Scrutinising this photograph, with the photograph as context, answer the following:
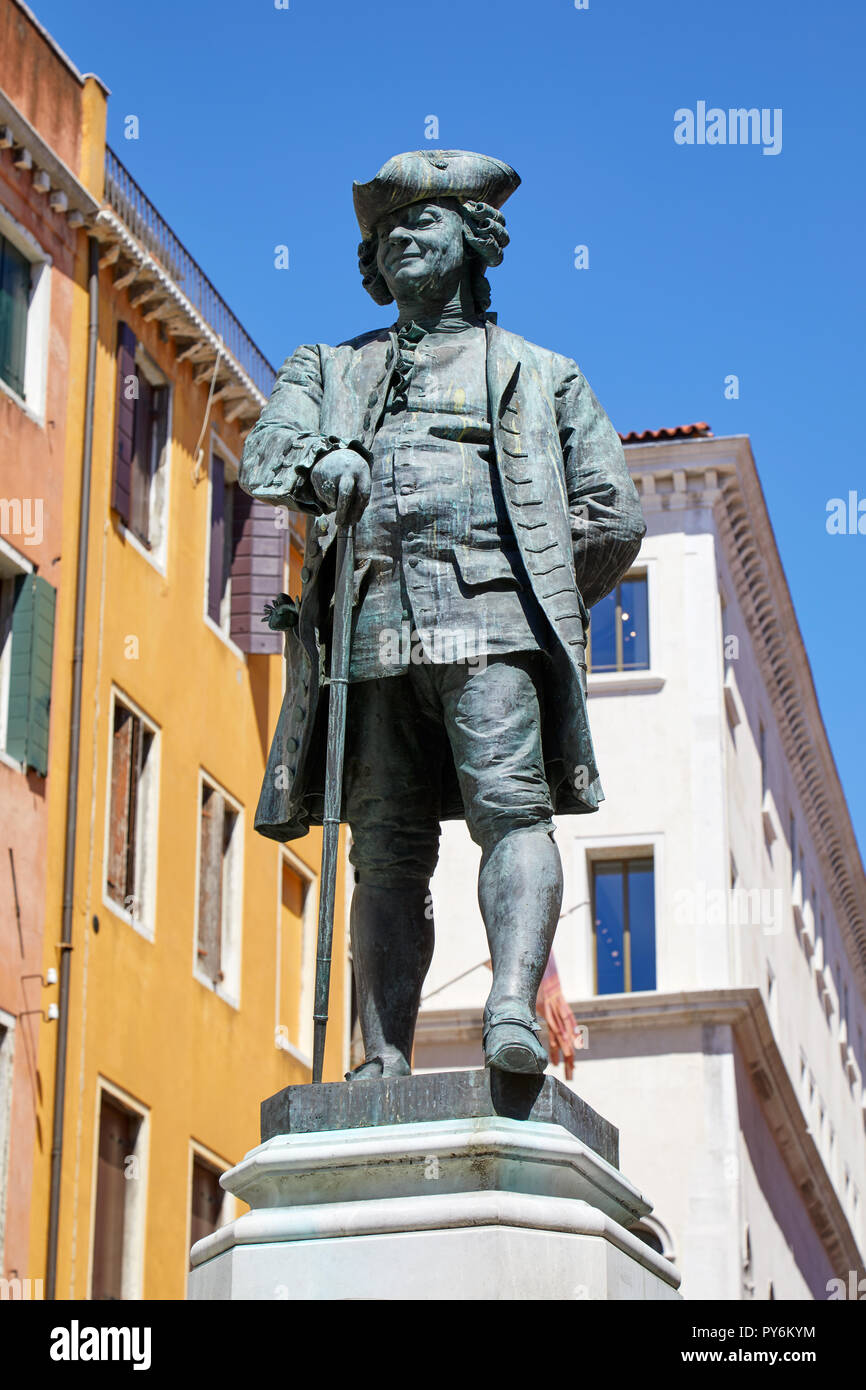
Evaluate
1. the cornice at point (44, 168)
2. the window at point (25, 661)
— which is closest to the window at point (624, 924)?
the window at point (25, 661)

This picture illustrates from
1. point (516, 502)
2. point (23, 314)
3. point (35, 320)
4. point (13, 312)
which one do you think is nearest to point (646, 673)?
point (35, 320)

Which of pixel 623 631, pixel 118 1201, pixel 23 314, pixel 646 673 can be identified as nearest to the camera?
pixel 118 1201

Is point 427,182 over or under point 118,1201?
over

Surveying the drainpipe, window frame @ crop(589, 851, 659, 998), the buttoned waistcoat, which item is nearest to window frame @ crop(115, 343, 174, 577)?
the drainpipe

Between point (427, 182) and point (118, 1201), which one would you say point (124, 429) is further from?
point (427, 182)

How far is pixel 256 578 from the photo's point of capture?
28719 mm

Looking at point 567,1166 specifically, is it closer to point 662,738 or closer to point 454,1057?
point 454,1057

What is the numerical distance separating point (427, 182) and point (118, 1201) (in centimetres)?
1652

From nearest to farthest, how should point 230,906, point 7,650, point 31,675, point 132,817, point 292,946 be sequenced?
1. point 31,675
2. point 7,650
3. point 132,817
4. point 230,906
5. point 292,946

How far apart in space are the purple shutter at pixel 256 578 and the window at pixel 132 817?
3111mm

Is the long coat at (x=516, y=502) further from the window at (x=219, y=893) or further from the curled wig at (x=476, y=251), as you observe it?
the window at (x=219, y=893)

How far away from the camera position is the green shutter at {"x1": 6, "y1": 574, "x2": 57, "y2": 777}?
22750mm

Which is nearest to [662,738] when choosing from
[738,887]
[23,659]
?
[738,887]

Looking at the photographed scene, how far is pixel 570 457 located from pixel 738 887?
3209 centimetres
